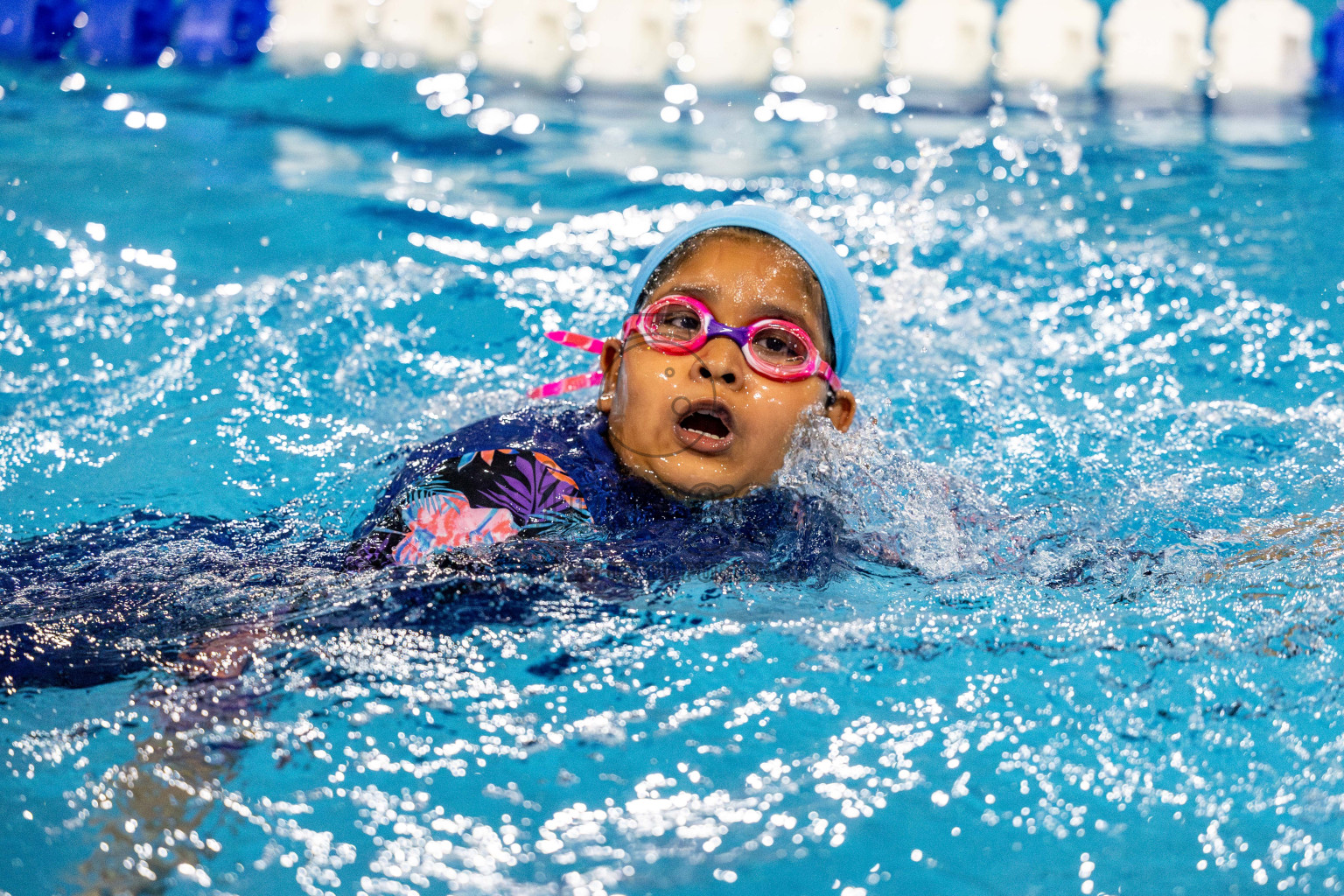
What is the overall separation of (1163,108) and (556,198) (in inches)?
132

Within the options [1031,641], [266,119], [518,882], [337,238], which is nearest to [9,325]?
[337,238]

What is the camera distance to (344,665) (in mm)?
2295

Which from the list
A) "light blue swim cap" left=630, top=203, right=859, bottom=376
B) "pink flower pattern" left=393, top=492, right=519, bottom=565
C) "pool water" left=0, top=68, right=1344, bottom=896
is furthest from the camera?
"light blue swim cap" left=630, top=203, right=859, bottom=376

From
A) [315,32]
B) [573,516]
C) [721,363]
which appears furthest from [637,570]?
[315,32]

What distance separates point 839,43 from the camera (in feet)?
22.5

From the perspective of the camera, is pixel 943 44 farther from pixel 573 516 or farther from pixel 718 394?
pixel 573 516

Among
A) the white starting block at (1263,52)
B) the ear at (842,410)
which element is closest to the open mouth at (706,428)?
the ear at (842,410)

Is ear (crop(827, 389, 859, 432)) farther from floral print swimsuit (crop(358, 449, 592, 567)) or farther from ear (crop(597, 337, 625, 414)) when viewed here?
floral print swimsuit (crop(358, 449, 592, 567))

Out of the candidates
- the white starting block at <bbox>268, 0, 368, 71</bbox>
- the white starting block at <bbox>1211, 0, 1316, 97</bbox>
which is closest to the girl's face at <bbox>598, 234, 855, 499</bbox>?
the white starting block at <bbox>268, 0, 368, 71</bbox>

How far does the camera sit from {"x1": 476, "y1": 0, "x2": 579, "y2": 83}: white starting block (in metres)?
6.69

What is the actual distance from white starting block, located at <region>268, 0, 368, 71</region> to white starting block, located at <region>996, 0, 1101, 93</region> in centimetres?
356

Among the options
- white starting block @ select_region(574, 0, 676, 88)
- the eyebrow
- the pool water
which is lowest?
the pool water

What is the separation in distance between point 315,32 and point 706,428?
16.7 feet

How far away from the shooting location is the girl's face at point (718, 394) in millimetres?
2734
